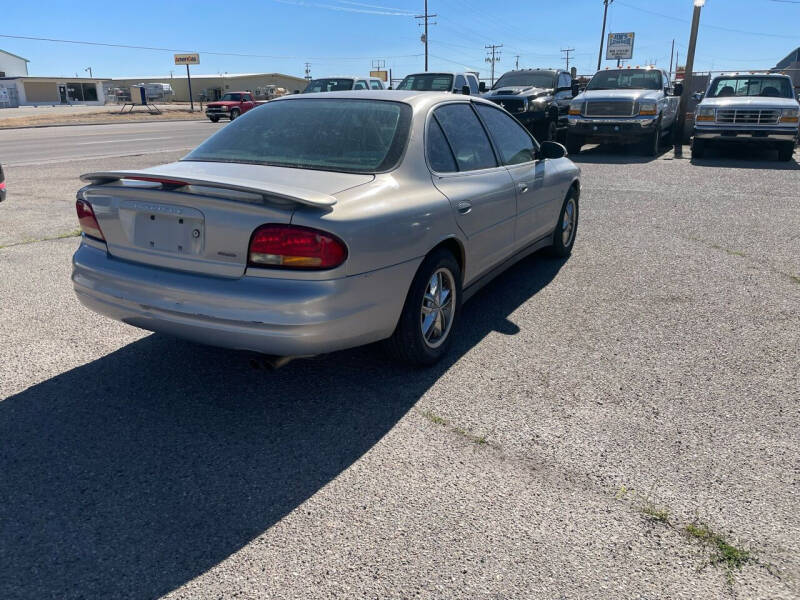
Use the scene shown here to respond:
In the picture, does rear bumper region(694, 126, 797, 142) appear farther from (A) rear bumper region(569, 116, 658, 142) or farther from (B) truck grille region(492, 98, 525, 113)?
(B) truck grille region(492, 98, 525, 113)

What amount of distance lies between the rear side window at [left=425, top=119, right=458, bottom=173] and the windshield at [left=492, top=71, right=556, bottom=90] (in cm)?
1590

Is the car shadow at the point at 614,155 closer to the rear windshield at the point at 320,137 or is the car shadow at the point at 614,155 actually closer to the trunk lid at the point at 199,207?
the rear windshield at the point at 320,137

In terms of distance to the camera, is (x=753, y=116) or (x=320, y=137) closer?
(x=320, y=137)

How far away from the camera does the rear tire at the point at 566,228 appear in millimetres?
6160

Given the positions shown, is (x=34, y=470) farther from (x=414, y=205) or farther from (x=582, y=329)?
(x=582, y=329)

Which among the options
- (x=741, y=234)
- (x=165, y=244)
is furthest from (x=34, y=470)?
(x=741, y=234)

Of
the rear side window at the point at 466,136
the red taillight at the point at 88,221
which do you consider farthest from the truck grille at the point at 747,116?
the red taillight at the point at 88,221

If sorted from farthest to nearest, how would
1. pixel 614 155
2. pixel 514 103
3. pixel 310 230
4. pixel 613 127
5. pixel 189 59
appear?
1. pixel 189 59
2. pixel 614 155
3. pixel 514 103
4. pixel 613 127
5. pixel 310 230

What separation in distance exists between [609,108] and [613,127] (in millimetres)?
509

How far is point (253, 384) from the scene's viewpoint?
12.2ft

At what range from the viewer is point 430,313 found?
390 centimetres

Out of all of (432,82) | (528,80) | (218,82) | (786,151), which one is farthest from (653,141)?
(218,82)

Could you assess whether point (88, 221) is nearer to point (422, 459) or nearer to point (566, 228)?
point (422, 459)

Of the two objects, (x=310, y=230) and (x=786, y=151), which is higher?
(x=310, y=230)
